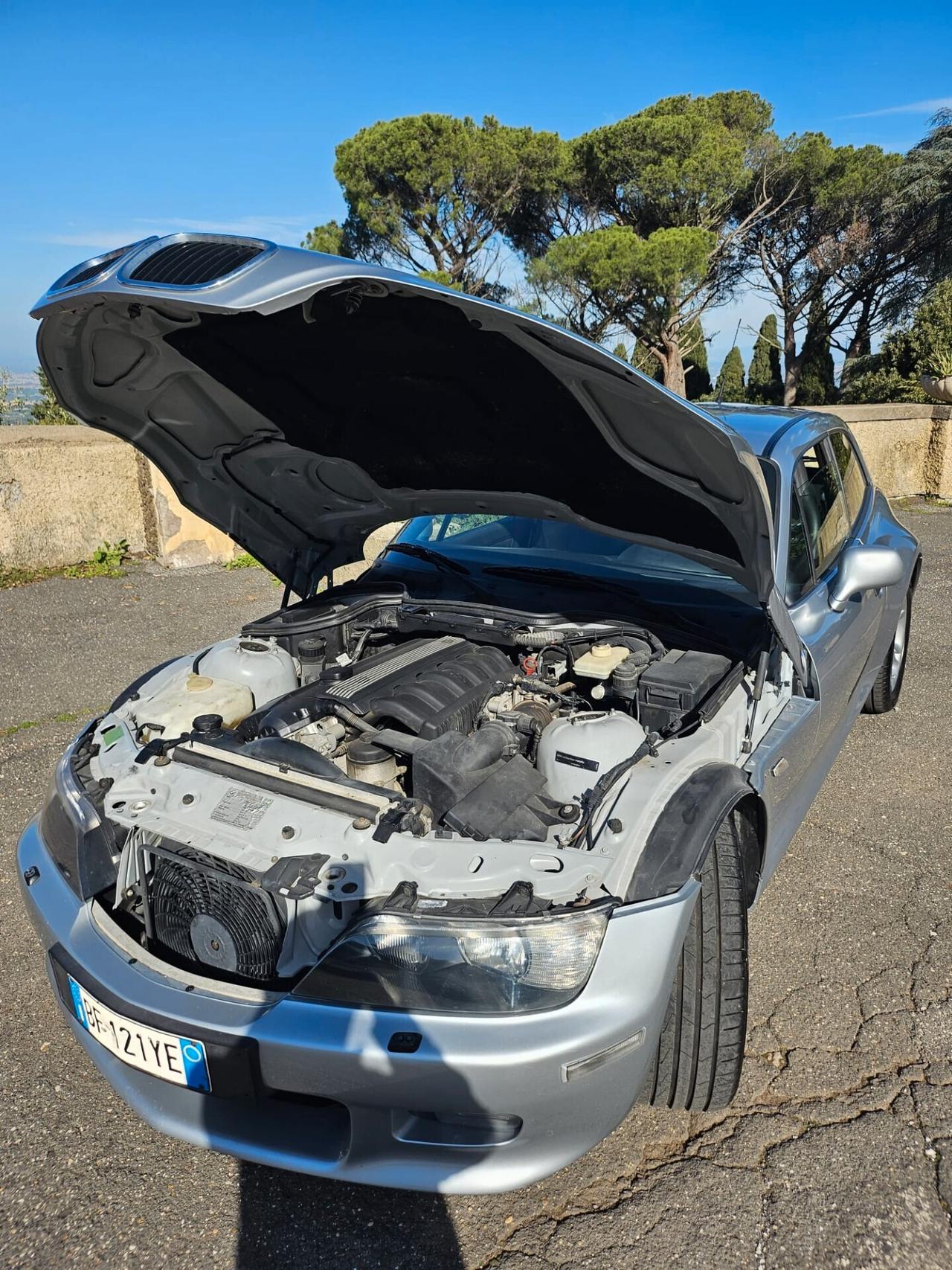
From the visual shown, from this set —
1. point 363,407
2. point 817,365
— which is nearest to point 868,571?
point 363,407

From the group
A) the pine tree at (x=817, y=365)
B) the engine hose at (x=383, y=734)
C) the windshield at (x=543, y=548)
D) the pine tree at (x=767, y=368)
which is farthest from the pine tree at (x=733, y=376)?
the engine hose at (x=383, y=734)

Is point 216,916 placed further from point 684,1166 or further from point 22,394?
point 22,394

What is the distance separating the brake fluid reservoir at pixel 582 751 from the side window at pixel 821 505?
Answer: 1.35 meters

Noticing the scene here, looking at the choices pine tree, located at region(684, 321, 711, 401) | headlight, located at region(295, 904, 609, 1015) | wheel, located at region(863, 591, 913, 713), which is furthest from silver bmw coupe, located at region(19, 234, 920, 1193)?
pine tree, located at region(684, 321, 711, 401)

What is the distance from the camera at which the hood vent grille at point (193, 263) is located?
6.36 feet

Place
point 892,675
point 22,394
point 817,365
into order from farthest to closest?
point 817,365 → point 22,394 → point 892,675

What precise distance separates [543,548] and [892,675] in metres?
2.38

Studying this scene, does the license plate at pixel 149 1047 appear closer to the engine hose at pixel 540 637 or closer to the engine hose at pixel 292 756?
the engine hose at pixel 292 756

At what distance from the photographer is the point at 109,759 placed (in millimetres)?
2572

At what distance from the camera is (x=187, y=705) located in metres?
2.92

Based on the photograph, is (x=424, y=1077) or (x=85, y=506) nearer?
(x=424, y=1077)

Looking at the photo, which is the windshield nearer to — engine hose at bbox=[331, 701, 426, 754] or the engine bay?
the engine bay

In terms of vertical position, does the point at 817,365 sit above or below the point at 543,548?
above

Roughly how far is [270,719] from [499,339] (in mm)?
1343
